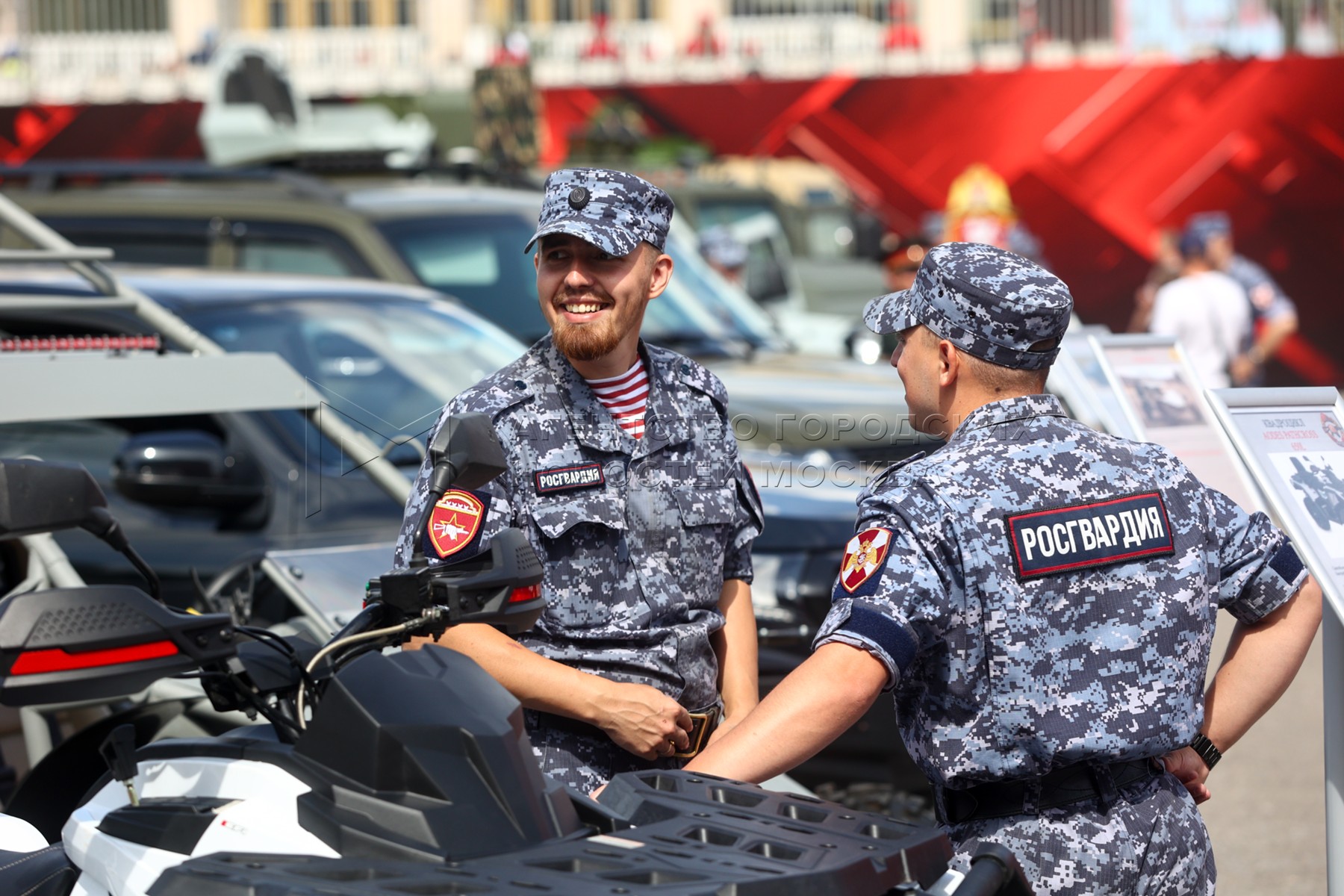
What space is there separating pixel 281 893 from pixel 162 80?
27.3 metres

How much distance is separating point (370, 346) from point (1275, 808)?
3.42 m

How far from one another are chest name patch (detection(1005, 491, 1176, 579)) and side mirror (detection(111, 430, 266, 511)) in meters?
2.71

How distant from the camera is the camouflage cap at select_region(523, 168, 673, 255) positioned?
2826 millimetres

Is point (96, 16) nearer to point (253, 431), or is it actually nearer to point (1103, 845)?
point (253, 431)

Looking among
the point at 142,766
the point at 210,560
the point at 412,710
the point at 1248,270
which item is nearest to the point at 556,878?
the point at 412,710

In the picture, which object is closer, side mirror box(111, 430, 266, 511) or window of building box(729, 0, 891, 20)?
side mirror box(111, 430, 266, 511)

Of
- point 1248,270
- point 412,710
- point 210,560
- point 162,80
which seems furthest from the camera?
point 162,80

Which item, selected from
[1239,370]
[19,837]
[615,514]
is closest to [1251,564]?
[615,514]

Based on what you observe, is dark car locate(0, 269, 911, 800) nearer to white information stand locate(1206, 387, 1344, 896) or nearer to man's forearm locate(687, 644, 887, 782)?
white information stand locate(1206, 387, 1344, 896)

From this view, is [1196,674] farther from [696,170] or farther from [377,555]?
[696,170]

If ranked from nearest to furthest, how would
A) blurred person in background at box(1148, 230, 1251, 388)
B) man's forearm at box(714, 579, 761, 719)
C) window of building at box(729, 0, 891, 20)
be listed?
1. man's forearm at box(714, 579, 761, 719)
2. blurred person in background at box(1148, 230, 1251, 388)
3. window of building at box(729, 0, 891, 20)

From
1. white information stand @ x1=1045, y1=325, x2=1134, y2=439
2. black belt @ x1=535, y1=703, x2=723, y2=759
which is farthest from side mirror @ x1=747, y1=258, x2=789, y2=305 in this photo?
black belt @ x1=535, y1=703, x2=723, y2=759

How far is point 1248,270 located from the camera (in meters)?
11.9

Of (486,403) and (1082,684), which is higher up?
(486,403)
